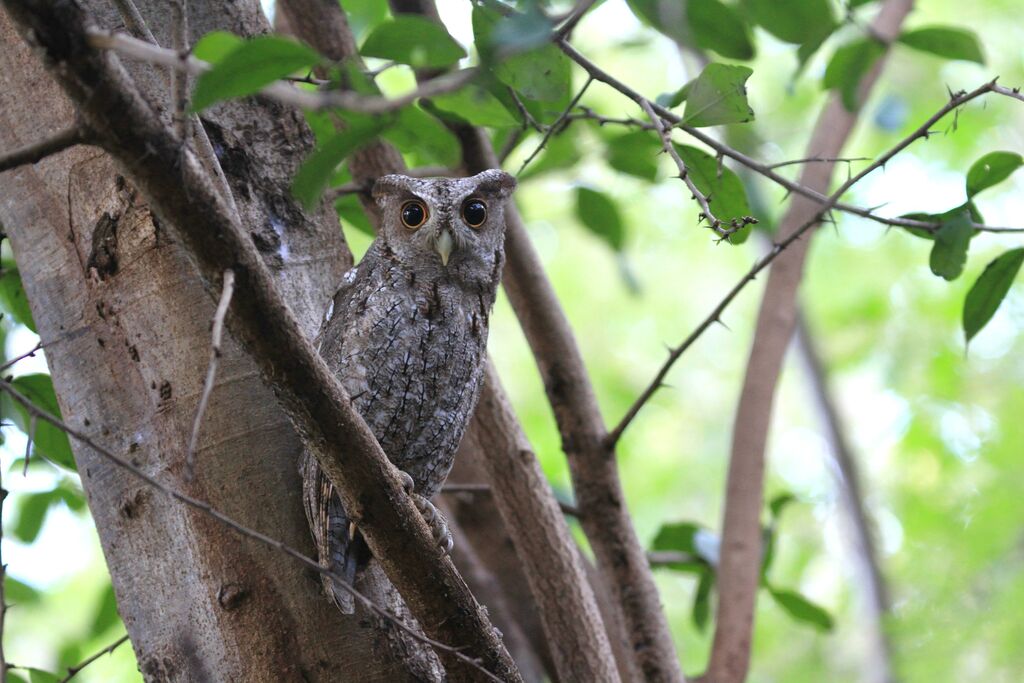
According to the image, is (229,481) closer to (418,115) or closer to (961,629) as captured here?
(418,115)

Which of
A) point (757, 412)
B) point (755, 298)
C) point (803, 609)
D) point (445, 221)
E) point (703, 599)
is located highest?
point (755, 298)

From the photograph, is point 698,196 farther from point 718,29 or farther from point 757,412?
point 757,412

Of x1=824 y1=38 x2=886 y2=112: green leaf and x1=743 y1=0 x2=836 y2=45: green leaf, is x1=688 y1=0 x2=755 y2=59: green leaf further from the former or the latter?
x1=824 y1=38 x2=886 y2=112: green leaf

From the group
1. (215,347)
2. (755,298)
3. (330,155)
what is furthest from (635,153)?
(755,298)

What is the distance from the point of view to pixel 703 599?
2.62 meters

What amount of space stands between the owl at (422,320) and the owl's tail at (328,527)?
5 centimetres

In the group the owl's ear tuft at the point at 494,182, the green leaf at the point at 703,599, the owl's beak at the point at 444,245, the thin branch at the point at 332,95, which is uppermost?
the owl's ear tuft at the point at 494,182

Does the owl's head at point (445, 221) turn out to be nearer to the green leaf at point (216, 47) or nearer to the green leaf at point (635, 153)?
the green leaf at point (635, 153)

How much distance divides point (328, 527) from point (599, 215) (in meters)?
1.23

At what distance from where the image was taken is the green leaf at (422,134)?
1.62 meters

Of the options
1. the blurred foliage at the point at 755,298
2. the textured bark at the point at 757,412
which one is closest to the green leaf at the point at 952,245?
the blurred foliage at the point at 755,298

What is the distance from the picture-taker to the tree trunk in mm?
1443

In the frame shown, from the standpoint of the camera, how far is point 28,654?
21.9 ft

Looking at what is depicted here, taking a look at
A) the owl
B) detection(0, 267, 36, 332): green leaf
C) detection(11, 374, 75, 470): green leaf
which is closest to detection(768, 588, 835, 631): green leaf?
the owl
